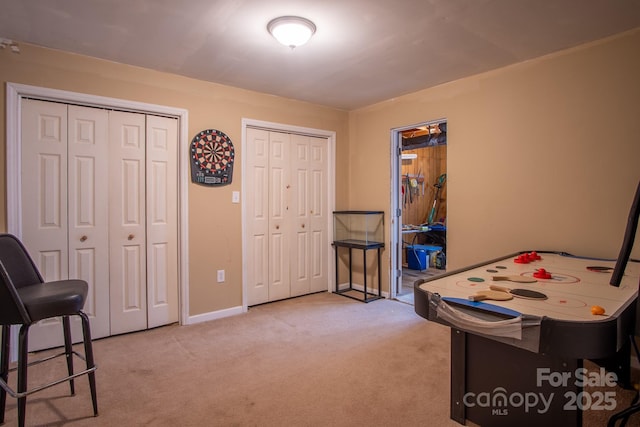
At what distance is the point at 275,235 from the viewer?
154 inches

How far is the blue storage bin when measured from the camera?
570cm

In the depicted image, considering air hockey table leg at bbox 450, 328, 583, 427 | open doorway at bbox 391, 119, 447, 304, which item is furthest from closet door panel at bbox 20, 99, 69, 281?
open doorway at bbox 391, 119, 447, 304

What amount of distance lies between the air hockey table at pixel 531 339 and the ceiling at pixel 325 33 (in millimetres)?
1549

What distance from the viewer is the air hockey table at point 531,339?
1.21m

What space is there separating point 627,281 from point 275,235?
2.97m

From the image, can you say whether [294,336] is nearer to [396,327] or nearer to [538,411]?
[396,327]

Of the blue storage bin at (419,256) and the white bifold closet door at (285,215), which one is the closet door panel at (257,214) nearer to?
the white bifold closet door at (285,215)

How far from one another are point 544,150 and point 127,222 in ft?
11.4

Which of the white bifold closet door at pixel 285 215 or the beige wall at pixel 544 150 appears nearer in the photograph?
the beige wall at pixel 544 150

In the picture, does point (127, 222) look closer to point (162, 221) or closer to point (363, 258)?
point (162, 221)

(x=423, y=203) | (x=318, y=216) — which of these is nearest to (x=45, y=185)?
(x=318, y=216)

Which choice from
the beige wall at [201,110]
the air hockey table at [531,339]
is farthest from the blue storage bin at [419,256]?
the air hockey table at [531,339]

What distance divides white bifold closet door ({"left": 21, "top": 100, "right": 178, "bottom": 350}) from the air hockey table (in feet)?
7.95

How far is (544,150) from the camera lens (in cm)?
276
